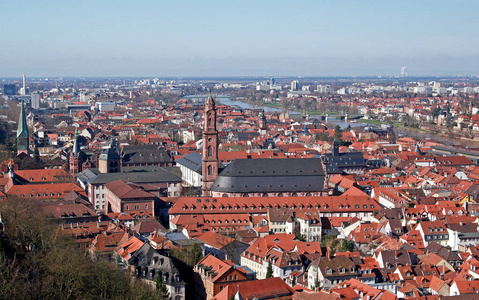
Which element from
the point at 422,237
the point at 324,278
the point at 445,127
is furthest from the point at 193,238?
the point at 445,127

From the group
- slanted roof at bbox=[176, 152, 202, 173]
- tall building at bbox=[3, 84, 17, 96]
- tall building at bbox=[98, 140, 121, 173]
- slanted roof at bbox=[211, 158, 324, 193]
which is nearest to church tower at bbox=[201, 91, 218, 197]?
slanted roof at bbox=[211, 158, 324, 193]

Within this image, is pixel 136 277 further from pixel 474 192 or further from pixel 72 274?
pixel 474 192

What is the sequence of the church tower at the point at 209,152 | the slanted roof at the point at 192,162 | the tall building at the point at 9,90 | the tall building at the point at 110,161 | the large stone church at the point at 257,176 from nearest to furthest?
the large stone church at the point at 257,176 → the church tower at the point at 209,152 → the slanted roof at the point at 192,162 → the tall building at the point at 110,161 → the tall building at the point at 9,90

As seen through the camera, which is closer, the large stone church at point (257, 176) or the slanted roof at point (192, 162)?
the large stone church at point (257, 176)

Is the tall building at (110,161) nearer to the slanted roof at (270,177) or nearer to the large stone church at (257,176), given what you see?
the large stone church at (257,176)

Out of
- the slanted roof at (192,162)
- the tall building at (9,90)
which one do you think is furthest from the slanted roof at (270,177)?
the tall building at (9,90)

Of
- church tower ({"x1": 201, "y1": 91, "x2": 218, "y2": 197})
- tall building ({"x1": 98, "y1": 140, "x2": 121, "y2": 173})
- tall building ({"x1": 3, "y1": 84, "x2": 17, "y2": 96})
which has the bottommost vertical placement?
tall building ({"x1": 3, "y1": 84, "x2": 17, "y2": 96})

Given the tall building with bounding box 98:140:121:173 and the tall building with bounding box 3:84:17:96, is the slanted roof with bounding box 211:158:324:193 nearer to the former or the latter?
the tall building with bounding box 98:140:121:173

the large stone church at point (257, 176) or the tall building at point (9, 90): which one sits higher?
the large stone church at point (257, 176)
